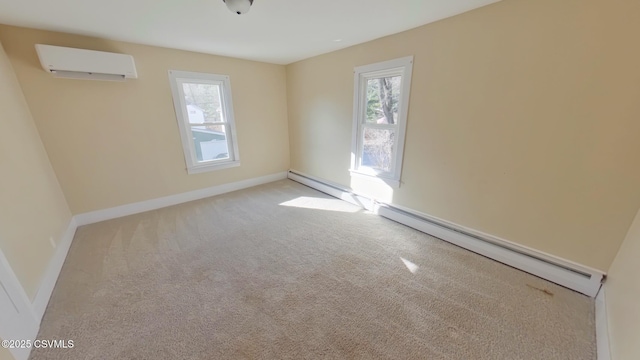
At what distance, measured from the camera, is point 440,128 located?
236 cm

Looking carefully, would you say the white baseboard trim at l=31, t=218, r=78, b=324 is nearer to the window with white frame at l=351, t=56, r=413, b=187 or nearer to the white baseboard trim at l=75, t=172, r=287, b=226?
the white baseboard trim at l=75, t=172, r=287, b=226

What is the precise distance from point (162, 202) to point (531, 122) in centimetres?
449

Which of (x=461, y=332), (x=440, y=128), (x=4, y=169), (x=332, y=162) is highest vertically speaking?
(x=440, y=128)

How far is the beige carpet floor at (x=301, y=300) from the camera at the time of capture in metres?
1.38

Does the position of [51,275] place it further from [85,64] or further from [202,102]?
[202,102]

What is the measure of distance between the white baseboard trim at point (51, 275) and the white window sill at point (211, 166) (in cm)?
150

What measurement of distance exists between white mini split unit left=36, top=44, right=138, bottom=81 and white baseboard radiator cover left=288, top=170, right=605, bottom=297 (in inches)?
136

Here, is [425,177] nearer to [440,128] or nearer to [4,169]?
[440,128]

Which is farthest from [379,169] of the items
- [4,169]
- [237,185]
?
[4,169]

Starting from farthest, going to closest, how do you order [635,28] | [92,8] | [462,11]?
1. [462,11]
2. [92,8]
3. [635,28]

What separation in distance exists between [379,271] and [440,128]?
159cm

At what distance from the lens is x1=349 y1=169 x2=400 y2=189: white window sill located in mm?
2871

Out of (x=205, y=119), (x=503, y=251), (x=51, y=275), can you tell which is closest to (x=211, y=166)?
(x=205, y=119)

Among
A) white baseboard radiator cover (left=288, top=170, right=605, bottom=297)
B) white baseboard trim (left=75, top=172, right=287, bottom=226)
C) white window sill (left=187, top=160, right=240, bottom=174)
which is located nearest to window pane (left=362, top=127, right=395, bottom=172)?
white baseboard radiator cover (left=288, top=170, right=605, bottom=297)
